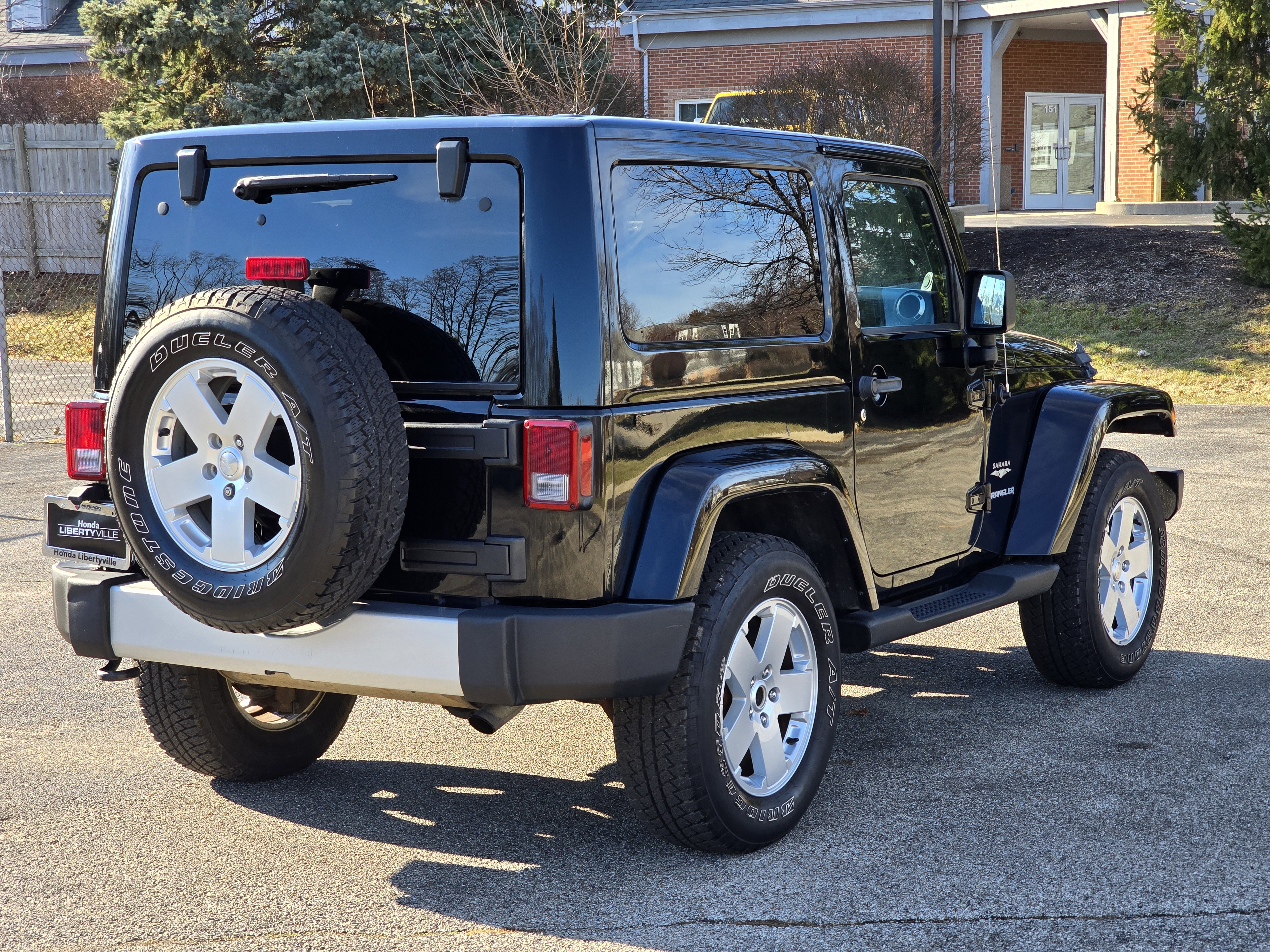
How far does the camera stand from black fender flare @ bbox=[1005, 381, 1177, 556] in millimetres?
5242

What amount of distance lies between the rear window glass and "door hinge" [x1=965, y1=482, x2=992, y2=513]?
7.44 feet

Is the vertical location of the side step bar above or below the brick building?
below

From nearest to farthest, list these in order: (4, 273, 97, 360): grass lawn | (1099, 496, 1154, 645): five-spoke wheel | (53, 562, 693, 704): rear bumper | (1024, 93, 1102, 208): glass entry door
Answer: (53, 562, 693, 704): rear bumper < (1099, 496, 1154, 645): five-spoke wheel < (4, 273, 97, 360): grass lawn < (1024, 93, 1102, 208): glass entry door

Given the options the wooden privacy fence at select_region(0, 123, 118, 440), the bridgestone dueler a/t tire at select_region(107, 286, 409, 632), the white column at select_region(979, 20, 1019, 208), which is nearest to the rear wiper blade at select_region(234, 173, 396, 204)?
the bridgestone dueler a/t tire at select_region(107, 286, 409, 632)

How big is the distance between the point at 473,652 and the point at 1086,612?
286 cm

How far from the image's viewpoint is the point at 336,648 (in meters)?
3.55

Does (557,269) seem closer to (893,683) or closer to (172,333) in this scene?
(172,333)

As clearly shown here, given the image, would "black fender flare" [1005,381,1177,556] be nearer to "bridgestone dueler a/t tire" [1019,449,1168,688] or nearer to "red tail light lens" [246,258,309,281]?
"bridgestone dueler a/t tire" [1019,449,1168,688]

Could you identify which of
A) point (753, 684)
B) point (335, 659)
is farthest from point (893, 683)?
point (335, 659)

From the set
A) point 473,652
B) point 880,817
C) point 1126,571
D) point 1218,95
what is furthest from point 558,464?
point 1218,95

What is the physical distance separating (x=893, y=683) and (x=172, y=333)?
11.1 ft

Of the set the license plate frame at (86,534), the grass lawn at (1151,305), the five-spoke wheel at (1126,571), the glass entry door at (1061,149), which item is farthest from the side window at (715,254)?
the glass entry door at (1061,149)

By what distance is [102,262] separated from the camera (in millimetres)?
4223

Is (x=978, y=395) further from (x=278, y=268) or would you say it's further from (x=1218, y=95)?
(x=1218, y=95)
